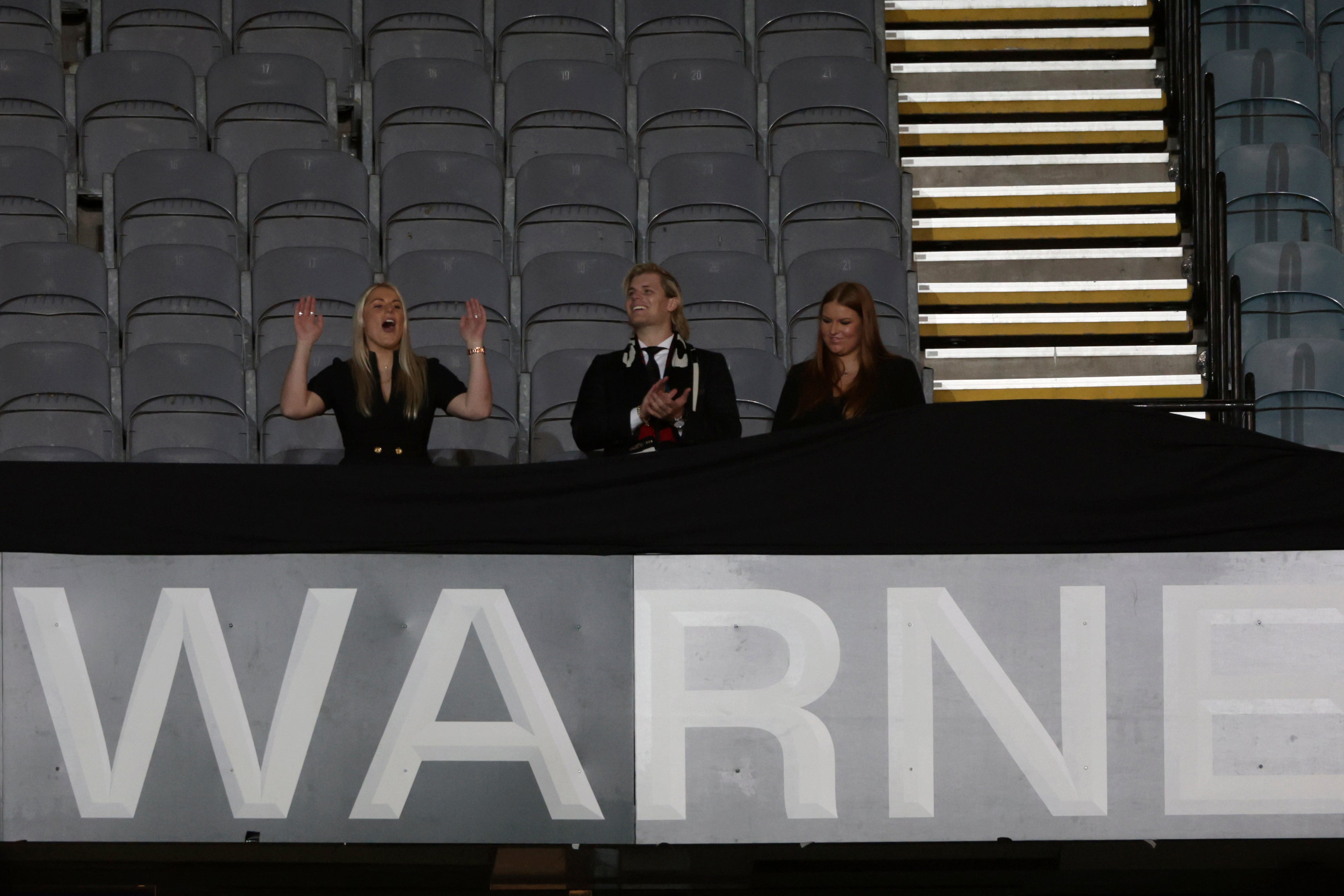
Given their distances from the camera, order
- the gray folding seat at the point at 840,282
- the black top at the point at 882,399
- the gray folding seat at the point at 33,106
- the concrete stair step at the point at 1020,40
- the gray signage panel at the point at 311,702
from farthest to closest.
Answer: the concrete stair step at the point at 1020,40 < the gray folding seat at the point at 33,106 < the gray folding seat at the point at 840,282 < the black top at the point at 882,399 < the gray signage panel at the point at 311,702

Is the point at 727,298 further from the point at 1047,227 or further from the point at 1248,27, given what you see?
the point at 1248,27

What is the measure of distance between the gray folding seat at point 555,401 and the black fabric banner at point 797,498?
4.64ft

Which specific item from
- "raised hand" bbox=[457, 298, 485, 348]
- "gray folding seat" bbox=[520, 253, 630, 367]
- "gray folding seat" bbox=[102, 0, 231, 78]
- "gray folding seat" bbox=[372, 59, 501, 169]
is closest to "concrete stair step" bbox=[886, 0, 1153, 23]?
"gray folding seat" bbox=[372, 59, 501, 169]

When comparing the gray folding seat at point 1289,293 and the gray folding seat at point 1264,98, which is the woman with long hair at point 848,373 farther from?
the gray folding seat at point 1264,98

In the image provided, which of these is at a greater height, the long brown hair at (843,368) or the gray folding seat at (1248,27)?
the gray folding seat at (1248,27)

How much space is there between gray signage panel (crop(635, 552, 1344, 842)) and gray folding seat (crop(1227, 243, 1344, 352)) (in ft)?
7.65

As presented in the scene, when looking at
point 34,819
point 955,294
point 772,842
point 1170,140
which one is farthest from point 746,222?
point 34,819

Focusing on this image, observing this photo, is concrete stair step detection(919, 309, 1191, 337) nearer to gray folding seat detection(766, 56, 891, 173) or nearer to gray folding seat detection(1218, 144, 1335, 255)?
gray folding seat detection(1218, 144, 1335, 255)

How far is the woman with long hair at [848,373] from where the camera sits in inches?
114

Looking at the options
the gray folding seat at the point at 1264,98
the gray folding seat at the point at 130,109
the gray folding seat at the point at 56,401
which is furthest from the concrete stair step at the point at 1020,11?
the gray folding seat at the point at 56,401

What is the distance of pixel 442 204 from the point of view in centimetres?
444

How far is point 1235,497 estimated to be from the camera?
227 centimetres

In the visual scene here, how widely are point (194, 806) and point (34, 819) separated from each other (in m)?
0.26

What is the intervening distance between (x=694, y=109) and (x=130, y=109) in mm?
2019
